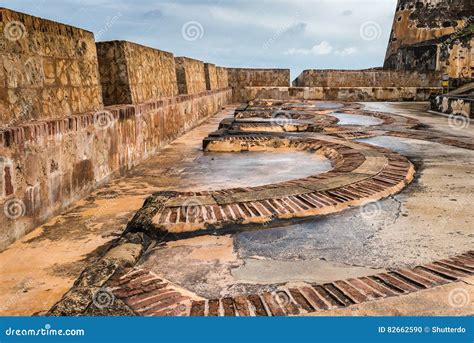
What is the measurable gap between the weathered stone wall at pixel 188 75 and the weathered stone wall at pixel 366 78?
29.0ft

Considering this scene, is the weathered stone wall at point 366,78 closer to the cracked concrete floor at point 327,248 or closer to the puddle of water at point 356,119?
the puddle of water at point 356,119

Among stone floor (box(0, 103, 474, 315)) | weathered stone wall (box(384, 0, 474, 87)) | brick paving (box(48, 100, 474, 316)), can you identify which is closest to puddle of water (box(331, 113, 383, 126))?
brick paving (box(48, 100, 474, 316))

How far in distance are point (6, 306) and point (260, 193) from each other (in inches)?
68.6

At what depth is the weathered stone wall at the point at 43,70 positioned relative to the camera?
2479 mm

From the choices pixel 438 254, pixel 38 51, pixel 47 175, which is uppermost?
pixel 38 51

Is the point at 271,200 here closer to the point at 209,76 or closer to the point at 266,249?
the point at 266,249

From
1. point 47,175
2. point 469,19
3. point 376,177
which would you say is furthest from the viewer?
point 469,19

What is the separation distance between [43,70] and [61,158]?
64cm

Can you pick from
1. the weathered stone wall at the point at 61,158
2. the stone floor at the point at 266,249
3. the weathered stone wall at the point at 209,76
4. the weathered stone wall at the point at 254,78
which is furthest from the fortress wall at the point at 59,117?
the weathered stone wall at the point at 254,78

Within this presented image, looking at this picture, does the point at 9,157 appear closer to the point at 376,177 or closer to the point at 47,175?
the point at 47,175

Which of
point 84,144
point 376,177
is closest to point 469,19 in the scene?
point 376,177

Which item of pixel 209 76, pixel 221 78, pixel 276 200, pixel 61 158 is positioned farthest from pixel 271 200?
pixel 221 78

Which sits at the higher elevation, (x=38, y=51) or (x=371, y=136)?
(x=38, y=51)

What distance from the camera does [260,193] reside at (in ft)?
9.64
